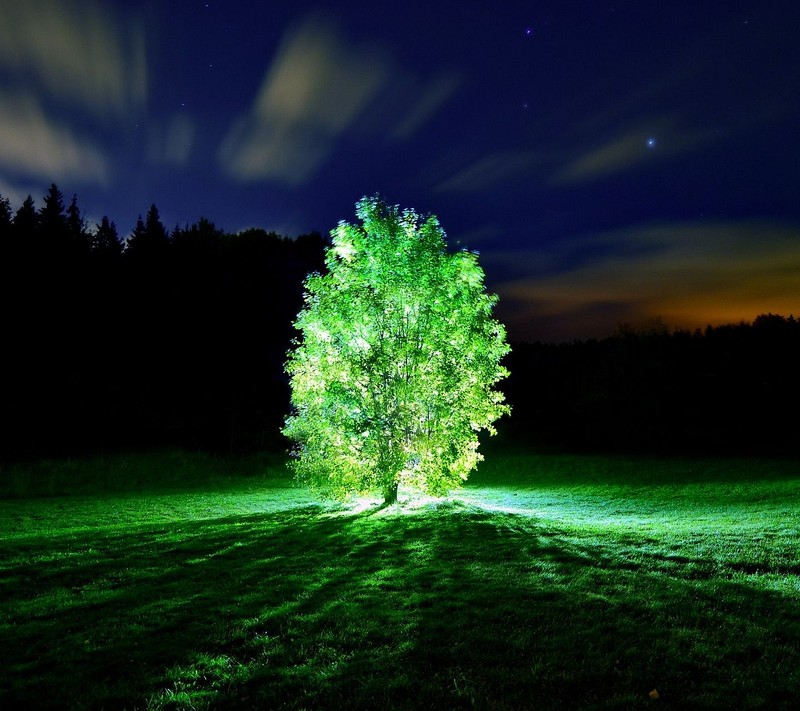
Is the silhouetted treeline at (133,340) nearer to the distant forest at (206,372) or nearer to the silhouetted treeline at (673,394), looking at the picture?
the distant forest at (206,372)

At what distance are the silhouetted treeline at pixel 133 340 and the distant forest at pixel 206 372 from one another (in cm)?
20

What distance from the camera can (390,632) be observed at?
356 inches

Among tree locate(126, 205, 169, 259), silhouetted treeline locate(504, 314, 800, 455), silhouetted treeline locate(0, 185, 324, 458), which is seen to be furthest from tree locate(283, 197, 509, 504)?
tree locate(126, 205, 169, 259)

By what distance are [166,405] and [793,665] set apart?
7031 cm

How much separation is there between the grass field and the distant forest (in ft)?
139

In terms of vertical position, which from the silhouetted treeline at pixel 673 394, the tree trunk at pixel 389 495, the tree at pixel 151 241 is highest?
the tree at pixel 151 241

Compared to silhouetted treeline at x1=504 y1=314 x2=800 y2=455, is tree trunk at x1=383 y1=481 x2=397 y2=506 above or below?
below

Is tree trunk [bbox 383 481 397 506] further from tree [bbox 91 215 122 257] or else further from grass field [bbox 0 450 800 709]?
tree [bbox 91 215 122 257]

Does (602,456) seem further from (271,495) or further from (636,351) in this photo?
(271,495)

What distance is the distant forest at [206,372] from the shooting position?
197 ft

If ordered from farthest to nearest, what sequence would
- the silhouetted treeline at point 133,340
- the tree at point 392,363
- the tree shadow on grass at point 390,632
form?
1. the silhouetted treeline at point 133,340
2. the tree at point 392,363
3. the tree shadow on grass at point 390,632

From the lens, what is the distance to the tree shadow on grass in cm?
710

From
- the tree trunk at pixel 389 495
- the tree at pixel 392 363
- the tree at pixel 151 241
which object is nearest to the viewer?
the tree at pixel 392 363

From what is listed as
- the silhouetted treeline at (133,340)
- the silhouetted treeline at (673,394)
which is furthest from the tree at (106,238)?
the silhouetted treeline at (673,394)
